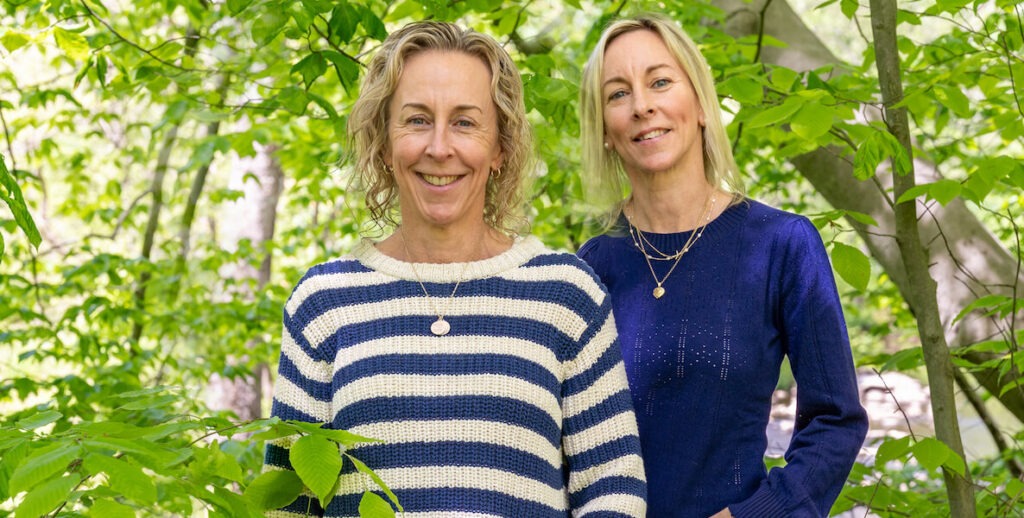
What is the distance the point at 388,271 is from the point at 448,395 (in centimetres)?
25

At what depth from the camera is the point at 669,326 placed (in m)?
2.01

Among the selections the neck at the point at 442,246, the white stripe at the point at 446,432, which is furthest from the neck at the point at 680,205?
the white stripe at the point at 446,432

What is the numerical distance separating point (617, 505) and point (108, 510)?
0.80 m

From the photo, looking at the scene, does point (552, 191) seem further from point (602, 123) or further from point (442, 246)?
point (442, 246)

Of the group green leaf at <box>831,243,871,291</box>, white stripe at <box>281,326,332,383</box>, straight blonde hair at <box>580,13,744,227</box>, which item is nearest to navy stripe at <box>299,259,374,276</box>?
white stripe at <box>281,326,332,383</box>

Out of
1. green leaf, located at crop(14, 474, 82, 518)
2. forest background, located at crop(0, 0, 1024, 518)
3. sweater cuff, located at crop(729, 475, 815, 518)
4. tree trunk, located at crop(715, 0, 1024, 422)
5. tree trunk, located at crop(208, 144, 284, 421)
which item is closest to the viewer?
green leaf, located at crop(14, 474, 82, 518)

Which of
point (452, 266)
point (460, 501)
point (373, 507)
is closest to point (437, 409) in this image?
point (460, 501)

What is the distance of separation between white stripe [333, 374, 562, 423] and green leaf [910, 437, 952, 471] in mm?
1058

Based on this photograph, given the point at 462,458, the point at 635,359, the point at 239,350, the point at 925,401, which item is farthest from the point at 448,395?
the point at 925,401

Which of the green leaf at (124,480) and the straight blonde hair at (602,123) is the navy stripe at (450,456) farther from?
the straight blonde hair at (602,123)

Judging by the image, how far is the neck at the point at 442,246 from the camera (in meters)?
1.77

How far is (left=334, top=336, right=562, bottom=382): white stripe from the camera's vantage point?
169 cm

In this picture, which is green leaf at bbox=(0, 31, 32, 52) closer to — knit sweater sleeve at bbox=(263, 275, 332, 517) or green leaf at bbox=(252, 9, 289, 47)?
green leaf at bbox=(252, 9, 289, 47)

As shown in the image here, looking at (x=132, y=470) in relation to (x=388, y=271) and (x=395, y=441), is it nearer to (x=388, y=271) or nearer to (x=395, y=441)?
(x=395, y=441)
